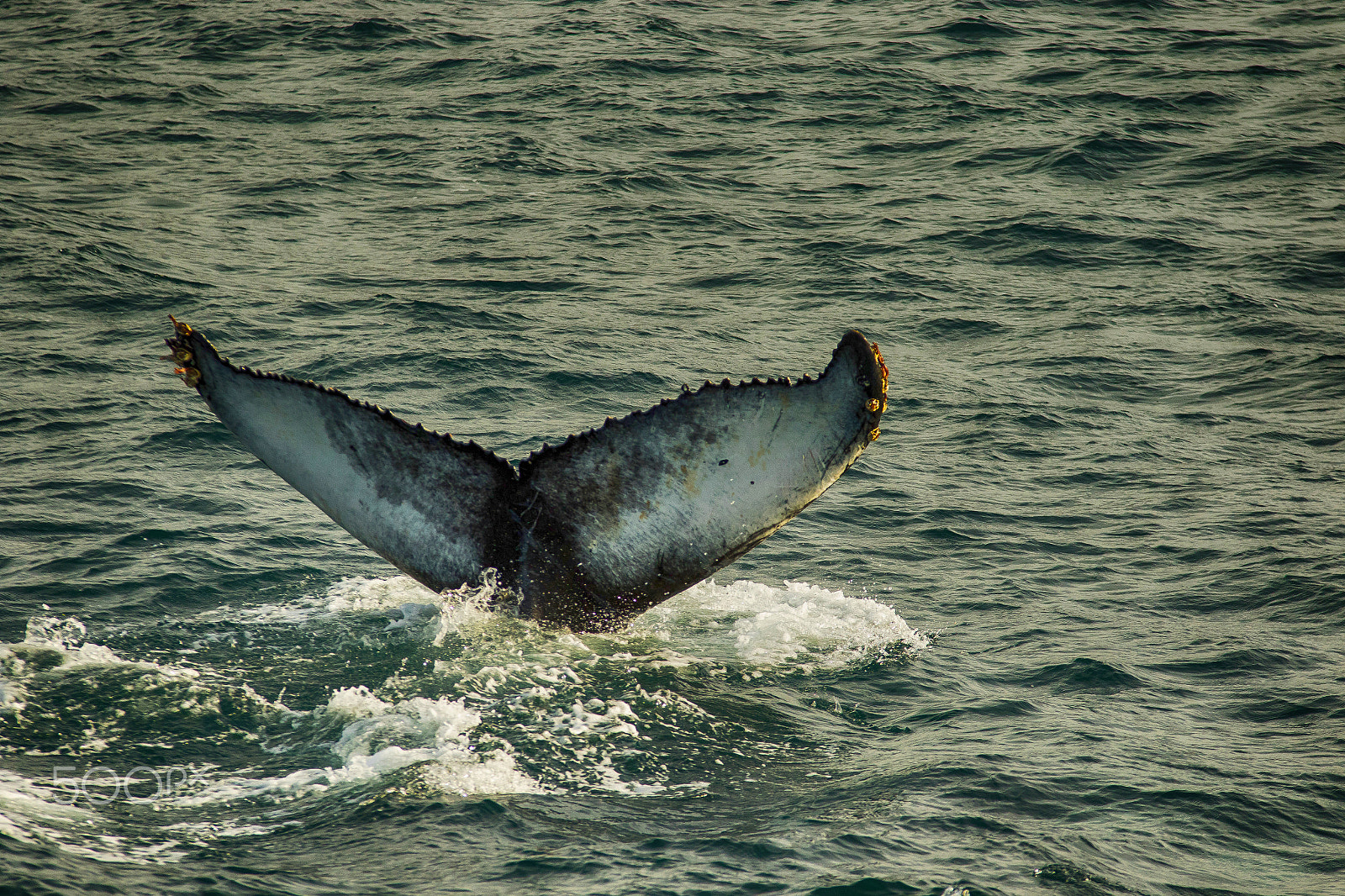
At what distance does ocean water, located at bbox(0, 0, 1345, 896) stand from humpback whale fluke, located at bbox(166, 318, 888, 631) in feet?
1.06

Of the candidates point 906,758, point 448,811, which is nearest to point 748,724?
point 906,758

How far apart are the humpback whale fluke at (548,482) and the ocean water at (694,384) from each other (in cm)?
32

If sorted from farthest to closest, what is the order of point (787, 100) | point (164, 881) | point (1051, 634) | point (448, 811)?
point (787, 100)
point (1051, 634)
point (448, 811)
point (164, 881)

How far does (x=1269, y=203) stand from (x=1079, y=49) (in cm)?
594

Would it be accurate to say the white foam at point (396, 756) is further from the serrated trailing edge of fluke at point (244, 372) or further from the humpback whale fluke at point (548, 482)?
the serrated trailing edge of fluke at point (244, 372)

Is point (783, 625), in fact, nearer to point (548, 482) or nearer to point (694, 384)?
point (548, 482)

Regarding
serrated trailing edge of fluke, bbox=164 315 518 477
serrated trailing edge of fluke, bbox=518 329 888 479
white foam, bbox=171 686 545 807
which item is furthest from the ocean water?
serrated trailing edge of fluke, bbox=518 329 888 479

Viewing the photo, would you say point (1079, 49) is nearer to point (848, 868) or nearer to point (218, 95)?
point (218, 95)

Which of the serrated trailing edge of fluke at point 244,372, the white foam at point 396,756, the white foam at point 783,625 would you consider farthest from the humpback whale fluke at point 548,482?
the white foam at point 783,625

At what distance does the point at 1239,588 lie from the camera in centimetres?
643

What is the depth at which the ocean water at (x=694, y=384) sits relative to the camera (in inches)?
163

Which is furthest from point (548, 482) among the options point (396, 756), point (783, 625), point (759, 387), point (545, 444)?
point (783, 625)

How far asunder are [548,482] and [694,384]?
472cm

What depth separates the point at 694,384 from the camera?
9266mm
